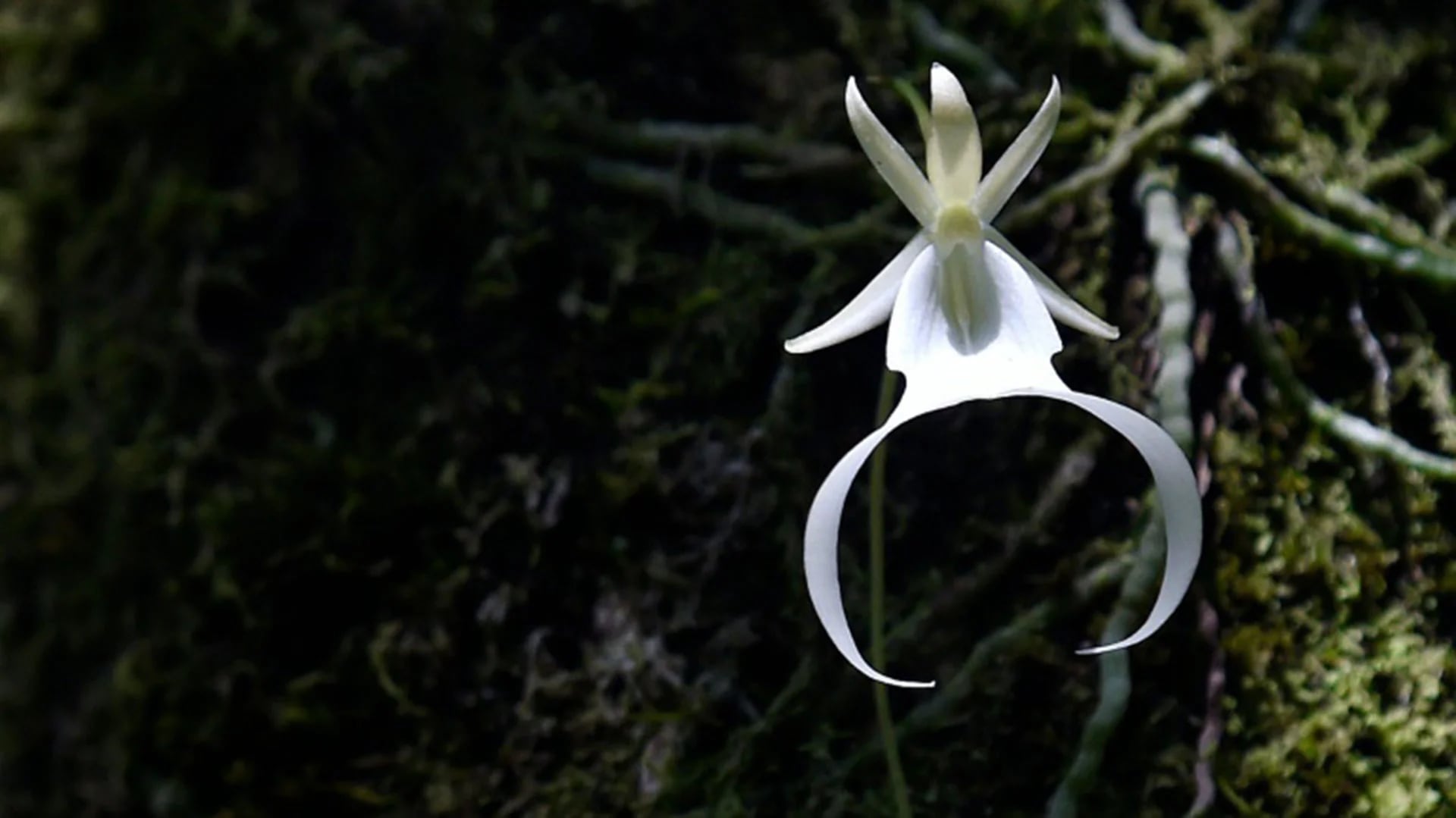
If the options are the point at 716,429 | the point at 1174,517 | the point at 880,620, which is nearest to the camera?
the point at 1174,517

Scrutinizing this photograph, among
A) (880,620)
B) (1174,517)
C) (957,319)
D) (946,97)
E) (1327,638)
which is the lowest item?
(1327,638)

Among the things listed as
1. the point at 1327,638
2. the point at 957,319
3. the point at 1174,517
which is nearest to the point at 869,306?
the point at 957,319

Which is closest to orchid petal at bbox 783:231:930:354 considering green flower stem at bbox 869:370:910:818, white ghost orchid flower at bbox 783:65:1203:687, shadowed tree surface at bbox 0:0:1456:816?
white ghost orchid flower at bbox 783:65:1203:687

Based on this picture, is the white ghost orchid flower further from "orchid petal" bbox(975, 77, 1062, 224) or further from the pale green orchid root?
the pale green orchid root

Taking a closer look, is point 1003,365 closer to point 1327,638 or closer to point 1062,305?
point 1062,305

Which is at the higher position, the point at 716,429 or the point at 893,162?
the point at 893,162

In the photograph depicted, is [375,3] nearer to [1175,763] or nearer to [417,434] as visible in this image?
[417,434]

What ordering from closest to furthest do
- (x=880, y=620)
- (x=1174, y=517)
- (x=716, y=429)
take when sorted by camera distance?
(x=1174, y=517) → (x=880, y=620) → (x=716, y=429)
